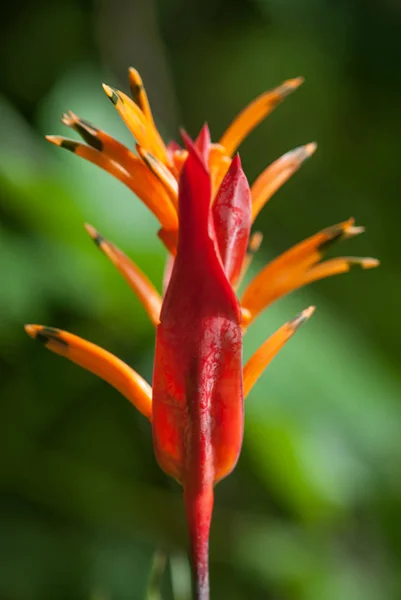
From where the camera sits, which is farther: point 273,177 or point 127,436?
point 127,436

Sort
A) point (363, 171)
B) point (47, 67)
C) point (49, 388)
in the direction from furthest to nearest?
point (363, 171) → point (47, 67) → point (49, 388)

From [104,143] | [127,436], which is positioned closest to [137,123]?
[104,143]

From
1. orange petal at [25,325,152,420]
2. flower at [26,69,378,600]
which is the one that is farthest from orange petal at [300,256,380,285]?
orange petal at [25,325,152,420]

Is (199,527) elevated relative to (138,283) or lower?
lower

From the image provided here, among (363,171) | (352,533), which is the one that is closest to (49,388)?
(352,533)

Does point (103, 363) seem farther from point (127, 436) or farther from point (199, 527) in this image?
point (127, 436)

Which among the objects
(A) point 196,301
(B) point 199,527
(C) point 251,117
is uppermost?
(C) point 251,117

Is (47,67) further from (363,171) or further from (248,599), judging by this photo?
(248,599)

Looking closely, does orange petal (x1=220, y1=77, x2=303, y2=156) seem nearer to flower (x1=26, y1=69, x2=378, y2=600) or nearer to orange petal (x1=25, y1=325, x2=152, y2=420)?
flower (x1=26, y1=69, x2=378, y2=600)
